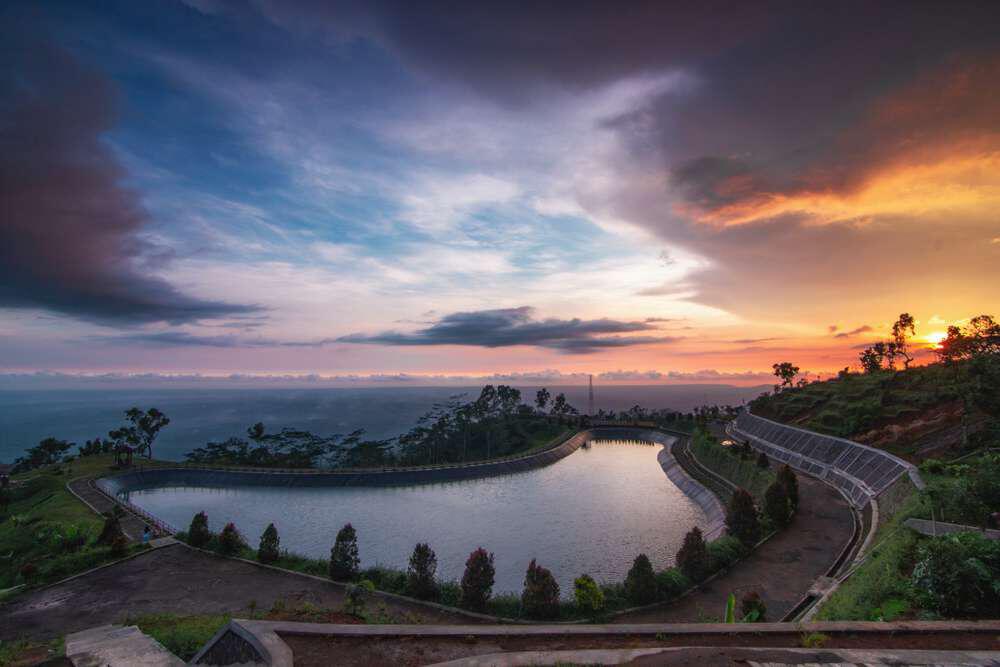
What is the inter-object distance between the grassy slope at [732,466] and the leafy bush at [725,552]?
10.2 metres

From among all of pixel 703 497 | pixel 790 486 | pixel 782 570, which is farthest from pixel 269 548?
pixel 703 497

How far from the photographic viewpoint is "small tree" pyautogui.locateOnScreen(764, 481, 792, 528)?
29.8 m

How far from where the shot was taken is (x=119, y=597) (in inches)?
944

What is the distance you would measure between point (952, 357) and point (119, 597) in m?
63.8

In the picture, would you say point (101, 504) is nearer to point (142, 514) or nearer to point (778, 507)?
point (142, 514)

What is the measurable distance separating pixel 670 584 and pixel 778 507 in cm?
1244

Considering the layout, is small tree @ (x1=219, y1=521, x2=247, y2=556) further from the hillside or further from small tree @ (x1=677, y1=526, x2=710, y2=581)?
the hillside

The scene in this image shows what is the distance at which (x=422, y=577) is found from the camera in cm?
2323

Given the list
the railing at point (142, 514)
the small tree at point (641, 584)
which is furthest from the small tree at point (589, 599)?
the railing at point (142, 514)

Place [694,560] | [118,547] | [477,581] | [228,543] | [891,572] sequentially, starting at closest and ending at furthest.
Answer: [891,572]
[477,581]
[694,560]
[118,547]
[228,543]

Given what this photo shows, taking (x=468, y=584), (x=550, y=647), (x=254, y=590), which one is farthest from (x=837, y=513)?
(x=254, y=590)

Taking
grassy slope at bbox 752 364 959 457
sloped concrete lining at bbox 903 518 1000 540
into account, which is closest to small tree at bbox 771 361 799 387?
grassy slope at bbox 752 364 959 457

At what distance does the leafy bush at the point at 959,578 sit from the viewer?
12328 mm

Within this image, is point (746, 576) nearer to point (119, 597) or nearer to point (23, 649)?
point (23, 649)
